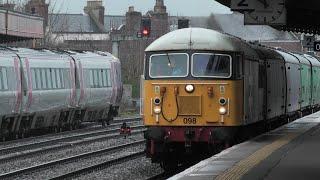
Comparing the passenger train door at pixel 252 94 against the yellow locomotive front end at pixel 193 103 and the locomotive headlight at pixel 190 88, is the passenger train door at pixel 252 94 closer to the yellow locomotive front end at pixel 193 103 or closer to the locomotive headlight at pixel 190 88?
the yellow locomotive front end at pixel 193 103

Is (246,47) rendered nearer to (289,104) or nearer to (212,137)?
(212,137)

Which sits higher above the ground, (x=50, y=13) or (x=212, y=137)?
(x=50, y=13)

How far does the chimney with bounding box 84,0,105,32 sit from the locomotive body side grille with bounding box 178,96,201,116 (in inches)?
2904

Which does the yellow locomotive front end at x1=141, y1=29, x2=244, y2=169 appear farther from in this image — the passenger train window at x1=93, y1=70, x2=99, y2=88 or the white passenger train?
the passenger train window at x1=93, y1=70, x2=99, y2=88

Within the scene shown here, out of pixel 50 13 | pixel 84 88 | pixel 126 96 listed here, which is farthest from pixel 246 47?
pixel 50 13

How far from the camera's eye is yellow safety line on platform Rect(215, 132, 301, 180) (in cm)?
1186

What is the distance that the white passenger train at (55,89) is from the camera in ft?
82.8

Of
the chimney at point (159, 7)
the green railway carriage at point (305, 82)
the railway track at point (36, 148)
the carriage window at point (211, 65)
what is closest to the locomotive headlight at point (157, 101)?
the carriage window at point (211, 65)

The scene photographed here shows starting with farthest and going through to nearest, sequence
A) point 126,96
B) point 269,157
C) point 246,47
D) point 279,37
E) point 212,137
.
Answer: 1. point 279,37
2. point 126,96
3. point 246,47
4. point 212,137
5. point 269,157

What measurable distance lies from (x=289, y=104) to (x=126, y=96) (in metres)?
27.7

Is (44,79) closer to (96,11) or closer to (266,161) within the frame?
(266,161)

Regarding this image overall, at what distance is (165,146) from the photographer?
1625 cm

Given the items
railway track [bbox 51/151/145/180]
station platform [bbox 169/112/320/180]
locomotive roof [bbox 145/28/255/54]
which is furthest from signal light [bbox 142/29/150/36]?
locomotive roof [bbox 145/28/255/54]

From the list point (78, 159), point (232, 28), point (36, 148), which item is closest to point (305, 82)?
point (36, 148)
